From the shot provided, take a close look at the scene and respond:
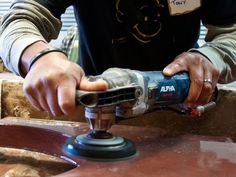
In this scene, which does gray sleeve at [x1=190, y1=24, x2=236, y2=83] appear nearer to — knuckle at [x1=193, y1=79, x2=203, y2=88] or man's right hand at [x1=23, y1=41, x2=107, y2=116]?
knuckle at [x1=193, y1=79, x2=203, y2=88]

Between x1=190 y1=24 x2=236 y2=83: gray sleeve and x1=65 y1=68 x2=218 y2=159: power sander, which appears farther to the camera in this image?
x1=190 y1=24 x2=236 y2=83: gray sleeve

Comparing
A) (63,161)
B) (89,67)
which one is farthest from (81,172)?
(89,67)

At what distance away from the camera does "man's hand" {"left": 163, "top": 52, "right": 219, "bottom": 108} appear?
88 centimetres

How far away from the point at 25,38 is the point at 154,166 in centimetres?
31

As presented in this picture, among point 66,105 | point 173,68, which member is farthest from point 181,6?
point 66,105

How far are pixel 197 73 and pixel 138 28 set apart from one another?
0.23 meters

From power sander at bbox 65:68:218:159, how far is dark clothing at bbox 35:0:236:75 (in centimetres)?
25

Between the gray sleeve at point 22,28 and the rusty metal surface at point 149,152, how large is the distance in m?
0.13

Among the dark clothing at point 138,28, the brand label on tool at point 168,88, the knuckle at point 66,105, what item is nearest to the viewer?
the knuckle at point 66,105

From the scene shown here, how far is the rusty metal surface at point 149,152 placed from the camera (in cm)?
71

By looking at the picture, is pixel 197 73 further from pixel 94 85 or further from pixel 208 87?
pixel 94 85

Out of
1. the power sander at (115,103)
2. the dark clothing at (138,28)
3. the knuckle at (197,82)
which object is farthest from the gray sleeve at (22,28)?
the knuckle at (197,82)

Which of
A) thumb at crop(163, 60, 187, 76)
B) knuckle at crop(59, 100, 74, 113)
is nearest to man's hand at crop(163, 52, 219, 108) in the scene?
thumb at crop(163, 60, 187, 76)

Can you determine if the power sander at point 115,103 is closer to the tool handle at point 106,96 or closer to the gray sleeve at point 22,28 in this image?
the tool handle at point 106,96
